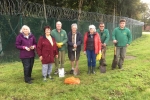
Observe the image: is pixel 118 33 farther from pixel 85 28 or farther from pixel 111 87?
pixel 85 28

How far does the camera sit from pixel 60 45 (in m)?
6.46

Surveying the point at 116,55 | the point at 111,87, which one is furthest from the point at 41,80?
the point at 116,55

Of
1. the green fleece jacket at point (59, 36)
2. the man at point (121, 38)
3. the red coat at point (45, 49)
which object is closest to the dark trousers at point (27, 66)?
the red coat at point (45, 49)

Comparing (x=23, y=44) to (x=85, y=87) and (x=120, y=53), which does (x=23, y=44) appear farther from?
(x=120, y=53)

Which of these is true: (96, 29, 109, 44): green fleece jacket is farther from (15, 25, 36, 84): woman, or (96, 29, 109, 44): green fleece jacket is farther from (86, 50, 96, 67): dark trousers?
(15, 25, 36, 84): woman

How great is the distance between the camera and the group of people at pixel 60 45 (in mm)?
5594

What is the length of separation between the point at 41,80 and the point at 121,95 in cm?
244

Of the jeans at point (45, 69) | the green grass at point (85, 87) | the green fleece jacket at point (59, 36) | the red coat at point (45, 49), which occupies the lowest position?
the green grass at point (85, 87)

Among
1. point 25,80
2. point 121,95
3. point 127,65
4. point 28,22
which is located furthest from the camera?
point 28,22

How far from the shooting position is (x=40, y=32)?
9.85 m

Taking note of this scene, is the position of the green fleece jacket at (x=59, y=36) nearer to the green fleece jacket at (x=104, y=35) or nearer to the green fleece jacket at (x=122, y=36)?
the green fleece jacket at (x=104, y=35)

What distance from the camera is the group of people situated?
559 centimetres

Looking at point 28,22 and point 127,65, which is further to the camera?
point 28,22

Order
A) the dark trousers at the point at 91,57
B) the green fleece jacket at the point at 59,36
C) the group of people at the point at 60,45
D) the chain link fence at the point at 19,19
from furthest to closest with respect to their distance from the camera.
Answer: the chain link fence at the point at 19,19 → the dark trousers at the point at 91,57 → the green fleece jacket at the point at 59,36 → the group of people at the point at 60,45
